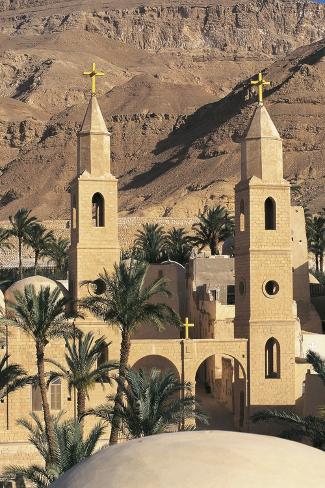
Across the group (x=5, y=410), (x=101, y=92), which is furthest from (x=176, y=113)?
(x=5, y=410)

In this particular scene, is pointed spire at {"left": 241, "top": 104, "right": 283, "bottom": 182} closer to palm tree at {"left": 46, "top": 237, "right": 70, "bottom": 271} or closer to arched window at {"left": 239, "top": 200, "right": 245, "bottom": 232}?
arched window at {"left": 239, "top": 200, "right": 245, "bottom": 232}

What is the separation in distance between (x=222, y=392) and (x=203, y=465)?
23.3 metres

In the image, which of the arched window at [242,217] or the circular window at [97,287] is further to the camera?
the arched window at [242,217]

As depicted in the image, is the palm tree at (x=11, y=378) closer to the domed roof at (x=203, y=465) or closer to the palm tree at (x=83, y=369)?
the palm tree at (x=83, y=369)

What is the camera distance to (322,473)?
421 inches

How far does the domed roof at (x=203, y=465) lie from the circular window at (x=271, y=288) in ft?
60.8

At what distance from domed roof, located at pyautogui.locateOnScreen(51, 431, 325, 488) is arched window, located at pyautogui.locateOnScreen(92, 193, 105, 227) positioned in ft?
62.4

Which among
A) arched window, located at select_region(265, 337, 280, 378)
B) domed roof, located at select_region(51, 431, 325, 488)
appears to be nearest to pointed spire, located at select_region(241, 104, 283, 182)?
arched window, located at select_region(265, 337, 280, 378)

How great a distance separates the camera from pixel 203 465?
10.6 m

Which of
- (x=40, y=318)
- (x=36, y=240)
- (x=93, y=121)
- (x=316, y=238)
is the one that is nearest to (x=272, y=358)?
(x=40, y=318)

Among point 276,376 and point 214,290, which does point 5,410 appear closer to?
point 276,376

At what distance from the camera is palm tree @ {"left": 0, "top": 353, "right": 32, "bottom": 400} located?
26578 millimetres

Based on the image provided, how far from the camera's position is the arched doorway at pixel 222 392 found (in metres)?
30.0

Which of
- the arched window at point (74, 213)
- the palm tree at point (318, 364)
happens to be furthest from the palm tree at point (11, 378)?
the palm tree at point (318, 364)
